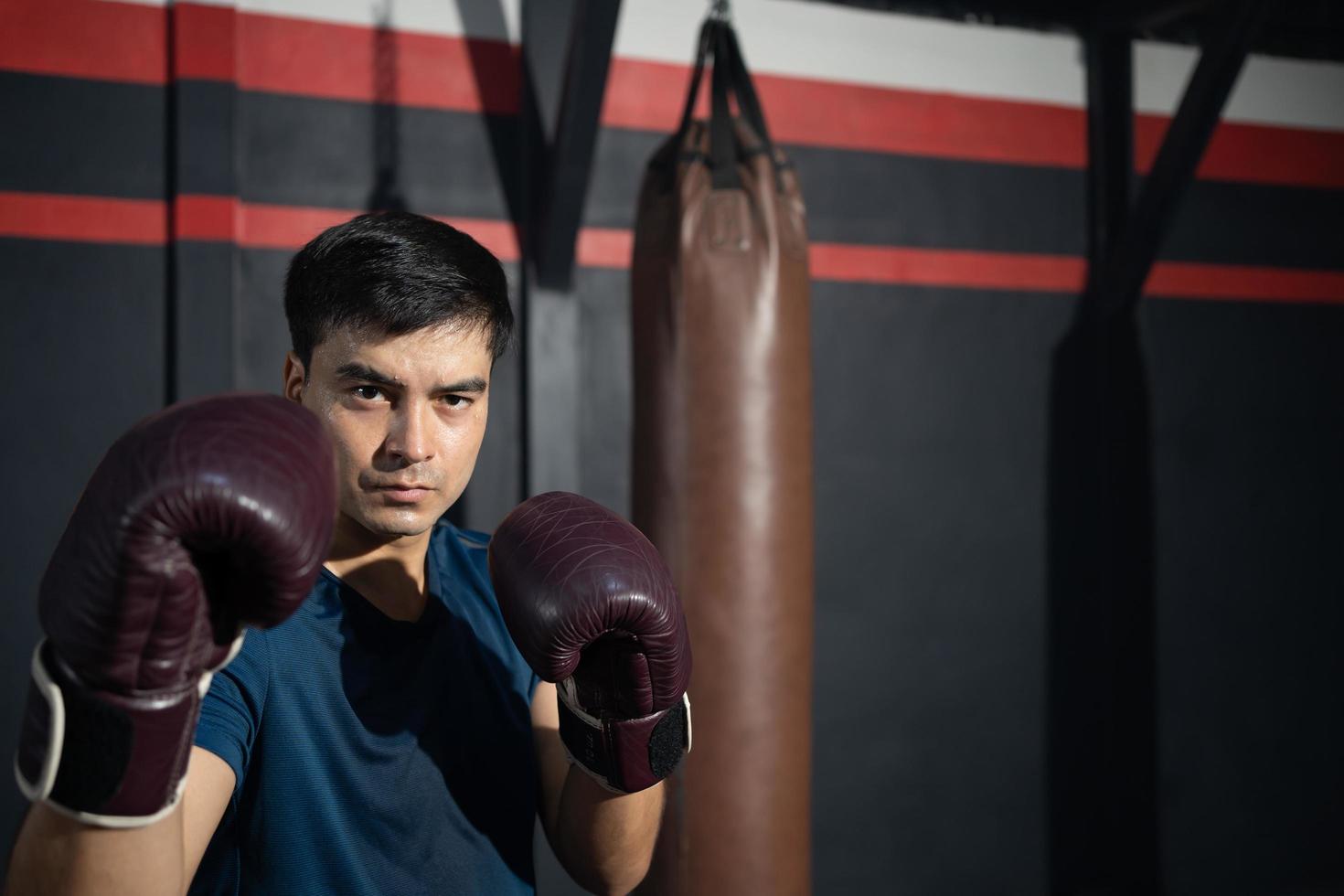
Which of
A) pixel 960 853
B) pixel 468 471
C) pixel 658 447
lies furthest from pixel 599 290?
pixel 960 853

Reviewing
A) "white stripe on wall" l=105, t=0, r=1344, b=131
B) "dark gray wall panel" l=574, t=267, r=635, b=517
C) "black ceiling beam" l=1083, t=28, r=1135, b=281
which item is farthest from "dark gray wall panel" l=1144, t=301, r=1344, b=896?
"dark gray wall panel" l=574, t=267, r=635, b=517

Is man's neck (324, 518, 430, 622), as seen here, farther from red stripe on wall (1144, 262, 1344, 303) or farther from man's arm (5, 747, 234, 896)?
red stripe on wall (1144, 262, 1344, 303)

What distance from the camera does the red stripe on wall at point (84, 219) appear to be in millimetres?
2316

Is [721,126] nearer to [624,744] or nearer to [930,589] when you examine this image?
[624,744]

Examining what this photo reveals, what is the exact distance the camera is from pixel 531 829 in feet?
4.24

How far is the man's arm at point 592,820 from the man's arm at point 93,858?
19.9 inches

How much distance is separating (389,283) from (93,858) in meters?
0.63

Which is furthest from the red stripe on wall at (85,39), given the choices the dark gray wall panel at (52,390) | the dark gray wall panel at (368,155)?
the dark gray wall panel at (52,390)

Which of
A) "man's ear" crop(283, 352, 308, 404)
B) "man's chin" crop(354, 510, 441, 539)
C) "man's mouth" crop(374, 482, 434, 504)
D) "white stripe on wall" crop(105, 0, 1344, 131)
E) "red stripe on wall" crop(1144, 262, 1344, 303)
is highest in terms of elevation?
"white stripe on wall" crop(105, 0, 1344, 131)

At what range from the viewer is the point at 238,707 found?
1.03 metres

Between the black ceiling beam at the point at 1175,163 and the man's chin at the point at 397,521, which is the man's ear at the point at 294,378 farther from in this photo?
the black ceiling beam at the point at 1175,163

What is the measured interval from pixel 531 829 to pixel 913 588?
2018mm

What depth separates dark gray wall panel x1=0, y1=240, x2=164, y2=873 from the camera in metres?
2.31

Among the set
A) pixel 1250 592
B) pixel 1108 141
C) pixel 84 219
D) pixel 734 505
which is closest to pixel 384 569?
pixel 734 505
